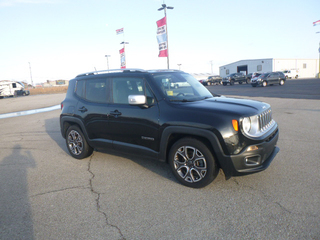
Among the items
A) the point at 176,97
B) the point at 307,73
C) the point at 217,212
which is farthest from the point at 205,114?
the point at 307,73

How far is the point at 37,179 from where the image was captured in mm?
4680

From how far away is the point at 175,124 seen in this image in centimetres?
390

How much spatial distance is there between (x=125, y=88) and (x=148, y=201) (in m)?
2.12

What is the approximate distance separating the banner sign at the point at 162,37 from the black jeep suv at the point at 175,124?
14.7m

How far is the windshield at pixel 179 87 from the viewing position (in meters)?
4.38

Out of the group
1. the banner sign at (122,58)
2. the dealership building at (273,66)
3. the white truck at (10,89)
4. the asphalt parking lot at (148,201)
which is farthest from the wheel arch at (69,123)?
the dealership building at (273,66)

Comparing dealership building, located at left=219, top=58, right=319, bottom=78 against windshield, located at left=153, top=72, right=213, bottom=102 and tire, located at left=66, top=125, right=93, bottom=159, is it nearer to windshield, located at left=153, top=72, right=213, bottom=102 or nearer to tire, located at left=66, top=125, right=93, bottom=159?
windshield, located at left=153, top=72, right=213, bottom=102

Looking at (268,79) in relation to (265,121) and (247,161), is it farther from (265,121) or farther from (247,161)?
(247,161)

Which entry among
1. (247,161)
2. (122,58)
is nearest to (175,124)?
(247,161)

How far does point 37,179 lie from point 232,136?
139 inches

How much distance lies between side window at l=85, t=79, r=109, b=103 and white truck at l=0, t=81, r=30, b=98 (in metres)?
45.4

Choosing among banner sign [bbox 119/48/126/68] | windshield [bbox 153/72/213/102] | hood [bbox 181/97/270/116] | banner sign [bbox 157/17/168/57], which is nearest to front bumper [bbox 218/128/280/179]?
hood [bbox 181/97/270/116]

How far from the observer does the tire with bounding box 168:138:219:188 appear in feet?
12.3

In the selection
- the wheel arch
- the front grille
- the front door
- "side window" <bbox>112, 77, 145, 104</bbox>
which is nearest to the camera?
the front grille
